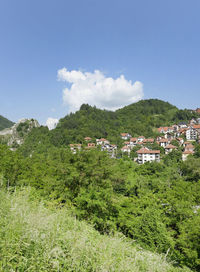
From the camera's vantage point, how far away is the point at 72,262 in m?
2.99

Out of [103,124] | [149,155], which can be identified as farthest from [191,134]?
[103,124]

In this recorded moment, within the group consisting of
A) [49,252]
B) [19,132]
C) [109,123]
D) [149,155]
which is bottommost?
[49,252]

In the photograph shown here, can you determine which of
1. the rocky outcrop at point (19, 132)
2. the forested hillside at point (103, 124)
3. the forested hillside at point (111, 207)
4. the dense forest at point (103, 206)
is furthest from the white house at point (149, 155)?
the rocky outcrop at point (19, 132)

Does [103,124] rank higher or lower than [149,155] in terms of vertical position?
higher

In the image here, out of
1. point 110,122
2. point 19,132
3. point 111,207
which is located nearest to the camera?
point 111,207

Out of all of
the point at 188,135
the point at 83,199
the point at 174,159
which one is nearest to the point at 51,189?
the point at 83,199

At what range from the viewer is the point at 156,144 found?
67.1 m

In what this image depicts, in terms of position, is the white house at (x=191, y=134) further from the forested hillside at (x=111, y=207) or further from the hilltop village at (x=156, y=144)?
the forested hillside at (x=111, y=207)

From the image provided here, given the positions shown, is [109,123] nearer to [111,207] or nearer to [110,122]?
[110,122]

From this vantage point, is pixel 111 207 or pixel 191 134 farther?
pixel 191 134

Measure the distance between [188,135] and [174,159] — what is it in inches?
1360

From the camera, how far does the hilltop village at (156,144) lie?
56.6 metres

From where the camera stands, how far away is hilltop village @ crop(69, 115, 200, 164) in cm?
5662

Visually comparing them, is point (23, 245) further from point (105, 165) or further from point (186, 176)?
point (186, 176)
